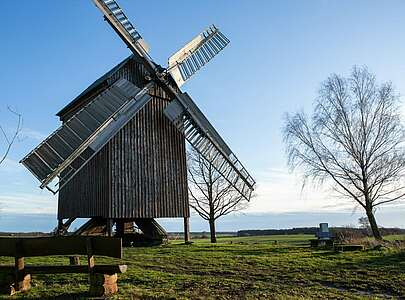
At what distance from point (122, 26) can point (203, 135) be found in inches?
242

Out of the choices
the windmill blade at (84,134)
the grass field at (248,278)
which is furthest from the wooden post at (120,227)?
the grass field at (248,278)

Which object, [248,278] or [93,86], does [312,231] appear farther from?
[248,278]

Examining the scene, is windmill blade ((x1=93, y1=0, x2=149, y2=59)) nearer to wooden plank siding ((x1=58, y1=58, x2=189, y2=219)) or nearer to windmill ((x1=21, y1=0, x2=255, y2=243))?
windmill ((x1=21, y1=0, x2=255, y2=243))

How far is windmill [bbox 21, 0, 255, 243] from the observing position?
1777cm

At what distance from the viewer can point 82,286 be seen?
29.3 feet

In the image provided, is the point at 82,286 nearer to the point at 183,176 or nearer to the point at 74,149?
the point at 74,149

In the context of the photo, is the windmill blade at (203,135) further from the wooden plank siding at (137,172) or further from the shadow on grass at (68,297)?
the shadow on grass at (68,297)

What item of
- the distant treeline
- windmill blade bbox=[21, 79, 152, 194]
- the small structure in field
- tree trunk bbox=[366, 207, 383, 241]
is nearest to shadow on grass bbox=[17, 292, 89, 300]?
windmill blade bbox=[21, 79, 152, 194]

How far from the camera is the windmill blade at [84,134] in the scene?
15.1m

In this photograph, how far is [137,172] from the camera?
750 inches

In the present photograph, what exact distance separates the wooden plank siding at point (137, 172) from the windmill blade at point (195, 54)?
1.27 m

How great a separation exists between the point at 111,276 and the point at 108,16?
42.9 ft

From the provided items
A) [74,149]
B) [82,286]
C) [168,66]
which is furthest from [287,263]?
[168,66]

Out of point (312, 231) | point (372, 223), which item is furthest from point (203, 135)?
point (312, 231)
